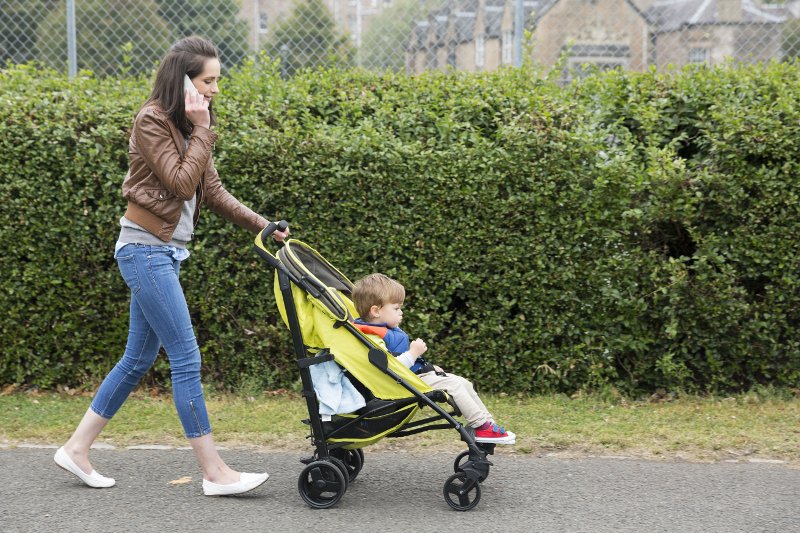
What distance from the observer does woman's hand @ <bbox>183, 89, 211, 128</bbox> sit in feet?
13.4

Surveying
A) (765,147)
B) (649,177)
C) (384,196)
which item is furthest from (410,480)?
(765,147)

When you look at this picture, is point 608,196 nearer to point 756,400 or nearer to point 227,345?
point 756,400

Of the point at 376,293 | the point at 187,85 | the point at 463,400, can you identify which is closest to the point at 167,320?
the point at 376,293

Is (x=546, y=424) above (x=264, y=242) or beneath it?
beneath

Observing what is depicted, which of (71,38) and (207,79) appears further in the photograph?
(71,38)

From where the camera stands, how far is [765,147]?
5781 millimetres

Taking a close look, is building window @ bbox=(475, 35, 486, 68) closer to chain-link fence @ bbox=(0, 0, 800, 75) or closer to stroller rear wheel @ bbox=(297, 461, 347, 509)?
chain-link fence @ bbox=(0, 0, 800, 75)

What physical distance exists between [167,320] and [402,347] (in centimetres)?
113

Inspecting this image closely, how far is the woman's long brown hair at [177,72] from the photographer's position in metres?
4.13

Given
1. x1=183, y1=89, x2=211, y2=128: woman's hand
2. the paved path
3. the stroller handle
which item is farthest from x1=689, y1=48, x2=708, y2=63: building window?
x1=183, y1=89, x2=211, y2=128: woman's hand

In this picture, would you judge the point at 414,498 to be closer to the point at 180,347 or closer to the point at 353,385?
the point at 353,385

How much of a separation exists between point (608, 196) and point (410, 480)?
7.88 feet

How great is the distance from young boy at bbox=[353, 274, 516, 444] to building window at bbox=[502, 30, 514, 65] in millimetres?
3536

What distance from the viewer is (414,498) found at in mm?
4402
